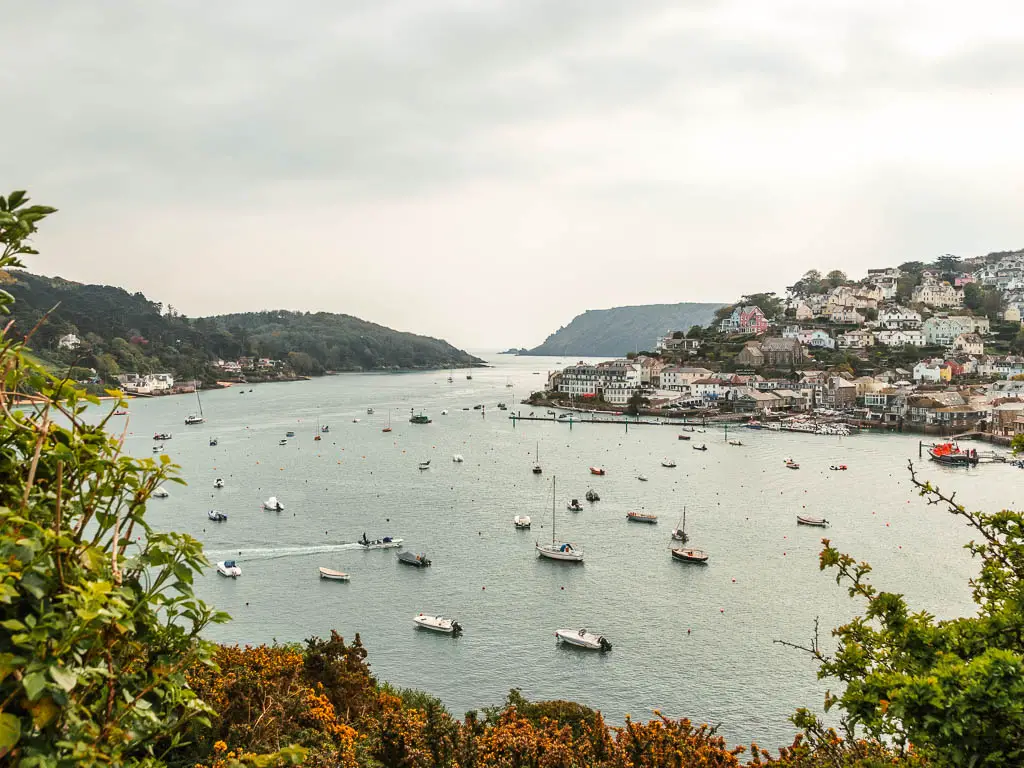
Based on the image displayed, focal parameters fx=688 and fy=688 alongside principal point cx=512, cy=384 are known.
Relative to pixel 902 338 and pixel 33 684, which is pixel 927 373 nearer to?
pixel 902 338

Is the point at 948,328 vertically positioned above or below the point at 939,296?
below

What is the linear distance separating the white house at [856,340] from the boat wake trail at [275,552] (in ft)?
187

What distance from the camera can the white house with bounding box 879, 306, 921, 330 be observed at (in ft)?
209

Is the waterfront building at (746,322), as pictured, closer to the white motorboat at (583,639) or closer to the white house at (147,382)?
the white house at (147,382)

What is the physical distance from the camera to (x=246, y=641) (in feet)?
41.1

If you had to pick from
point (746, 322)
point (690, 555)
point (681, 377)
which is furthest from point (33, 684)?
point (746, 322)

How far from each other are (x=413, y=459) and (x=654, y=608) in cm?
1895

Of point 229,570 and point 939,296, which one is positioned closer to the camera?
point 229,570

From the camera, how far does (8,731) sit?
1025 mm

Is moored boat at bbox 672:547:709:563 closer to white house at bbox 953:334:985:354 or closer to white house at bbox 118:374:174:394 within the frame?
white house at bbox 953:334:985:354

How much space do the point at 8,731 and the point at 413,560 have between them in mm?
16615

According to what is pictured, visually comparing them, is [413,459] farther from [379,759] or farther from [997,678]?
[997,678]

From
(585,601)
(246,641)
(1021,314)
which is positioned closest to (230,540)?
(246,641)

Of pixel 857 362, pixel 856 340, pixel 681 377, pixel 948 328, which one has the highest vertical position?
pixel 948 328
